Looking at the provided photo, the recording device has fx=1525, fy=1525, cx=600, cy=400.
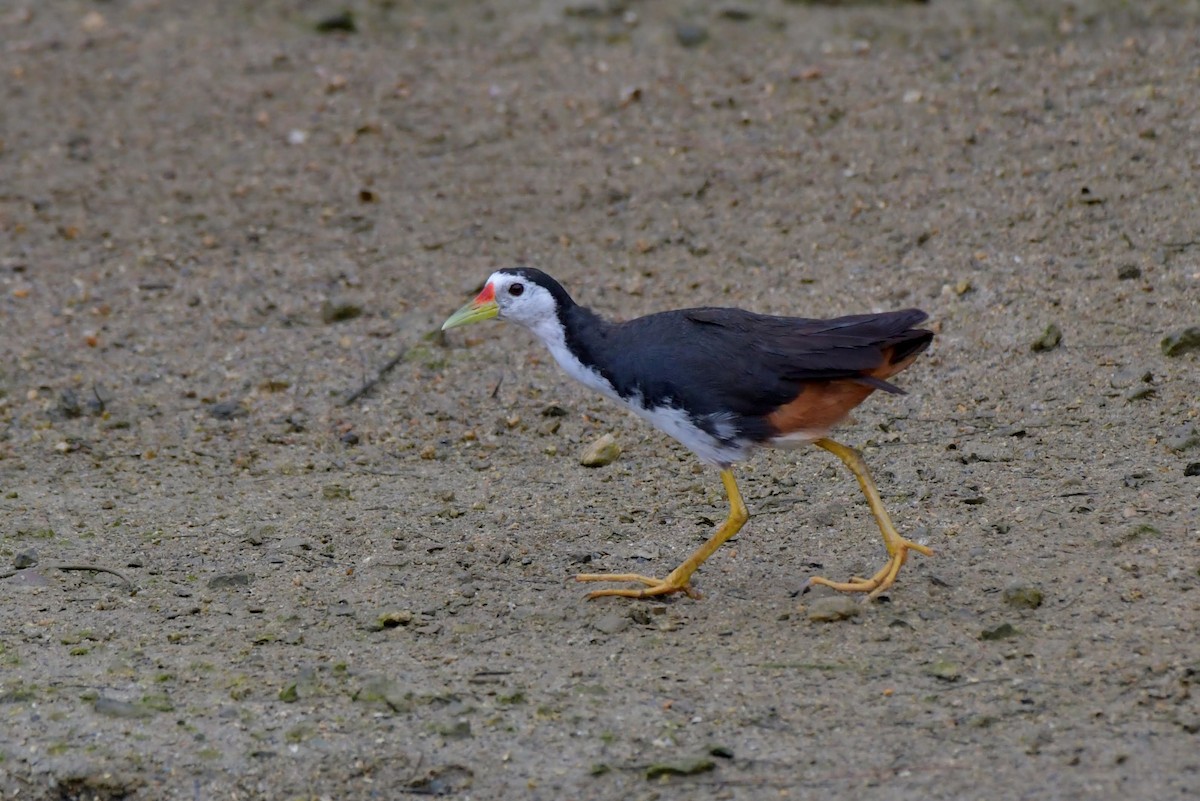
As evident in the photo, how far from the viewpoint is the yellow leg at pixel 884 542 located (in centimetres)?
492

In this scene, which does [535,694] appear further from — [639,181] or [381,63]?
[381,63]

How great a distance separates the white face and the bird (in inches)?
7.3

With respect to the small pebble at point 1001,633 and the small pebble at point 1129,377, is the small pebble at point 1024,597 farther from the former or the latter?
the small pebble at point 1129,377

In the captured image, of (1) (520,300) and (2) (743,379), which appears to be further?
(1) (520,300)

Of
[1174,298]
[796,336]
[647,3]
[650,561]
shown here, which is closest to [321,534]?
[650,561]

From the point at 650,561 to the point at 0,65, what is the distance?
6.59 meters

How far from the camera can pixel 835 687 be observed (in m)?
4.39

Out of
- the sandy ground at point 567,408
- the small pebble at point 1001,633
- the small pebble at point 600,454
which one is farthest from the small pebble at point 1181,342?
the small pebble at point 600,454

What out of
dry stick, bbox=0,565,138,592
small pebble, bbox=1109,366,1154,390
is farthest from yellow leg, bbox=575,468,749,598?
small pebble, bbox=1109,366,1154,390

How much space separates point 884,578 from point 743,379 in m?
0.79

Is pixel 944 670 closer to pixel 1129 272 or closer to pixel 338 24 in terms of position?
pixel 1129 272

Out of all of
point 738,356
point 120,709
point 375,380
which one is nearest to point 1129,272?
point 738,356

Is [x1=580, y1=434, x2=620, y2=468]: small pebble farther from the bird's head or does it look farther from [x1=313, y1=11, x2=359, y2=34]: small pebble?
[x1=313, y1=11, x2=359, y2=34]: small pebble

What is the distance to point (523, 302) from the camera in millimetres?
5398
